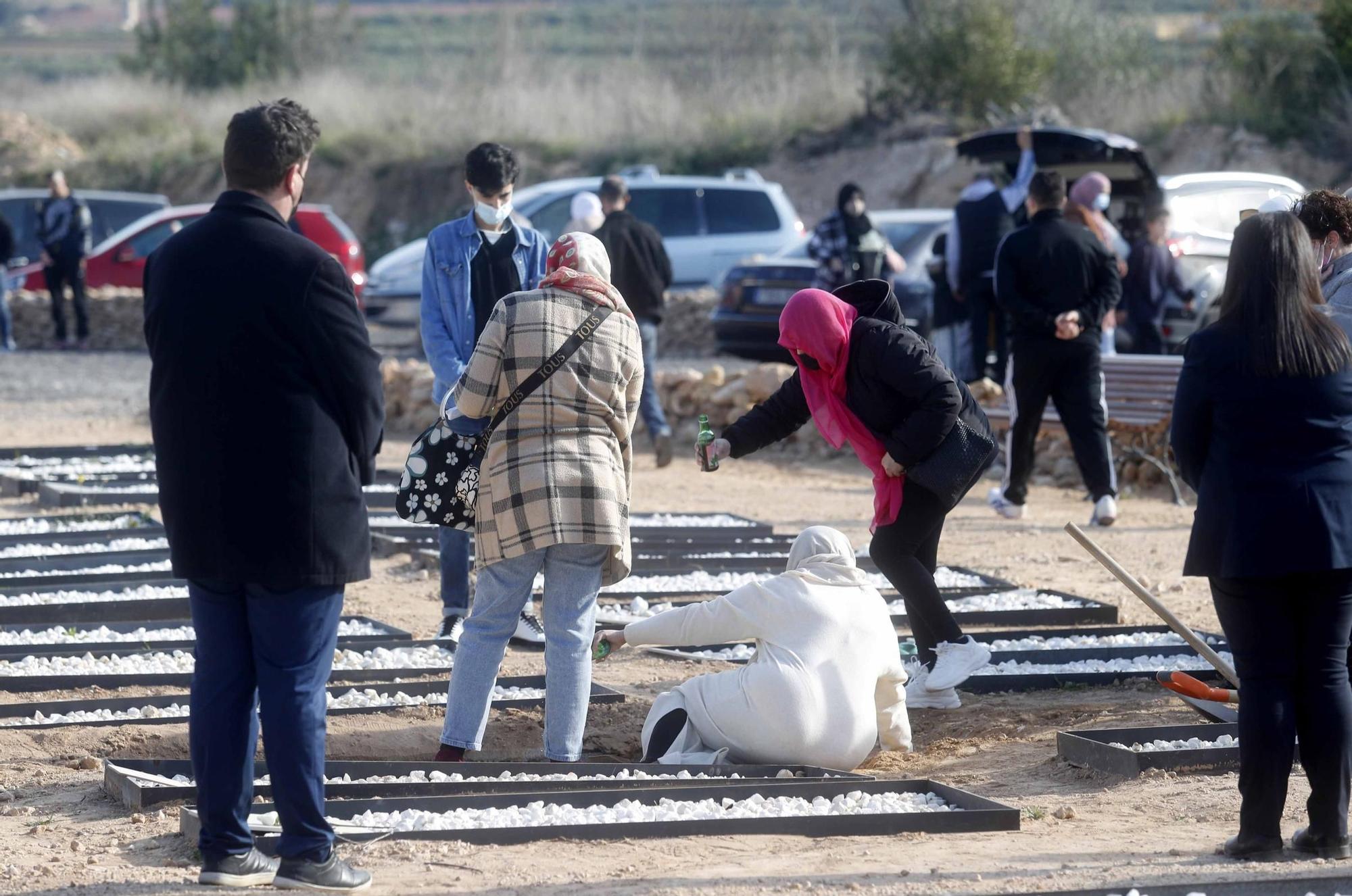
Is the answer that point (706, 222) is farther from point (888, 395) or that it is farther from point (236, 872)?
point (236, 872)

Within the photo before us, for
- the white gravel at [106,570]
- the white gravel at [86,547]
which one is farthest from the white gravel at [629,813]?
the white gravel at [86,547]

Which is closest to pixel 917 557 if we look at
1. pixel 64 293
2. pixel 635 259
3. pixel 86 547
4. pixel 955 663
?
pixel 955 663

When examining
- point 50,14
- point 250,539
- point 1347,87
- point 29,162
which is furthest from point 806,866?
point 50,14

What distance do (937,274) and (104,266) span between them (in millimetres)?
14431

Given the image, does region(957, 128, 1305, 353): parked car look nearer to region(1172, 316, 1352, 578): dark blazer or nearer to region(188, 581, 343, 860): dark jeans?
region(1172, 316, 1352, 578): dark blazer

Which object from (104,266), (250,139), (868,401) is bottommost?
(104,266)

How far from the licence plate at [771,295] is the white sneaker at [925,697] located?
9.99 meters

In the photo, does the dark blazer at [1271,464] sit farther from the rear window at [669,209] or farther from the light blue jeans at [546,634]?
the rear window at [669,209]

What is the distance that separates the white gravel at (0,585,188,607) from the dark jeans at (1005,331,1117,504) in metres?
4.73

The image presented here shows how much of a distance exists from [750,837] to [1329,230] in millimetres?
2586

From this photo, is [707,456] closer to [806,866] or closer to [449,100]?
[806,866]

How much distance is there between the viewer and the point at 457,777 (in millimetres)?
5121

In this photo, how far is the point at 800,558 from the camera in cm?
532

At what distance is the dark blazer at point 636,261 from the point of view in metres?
11.7
